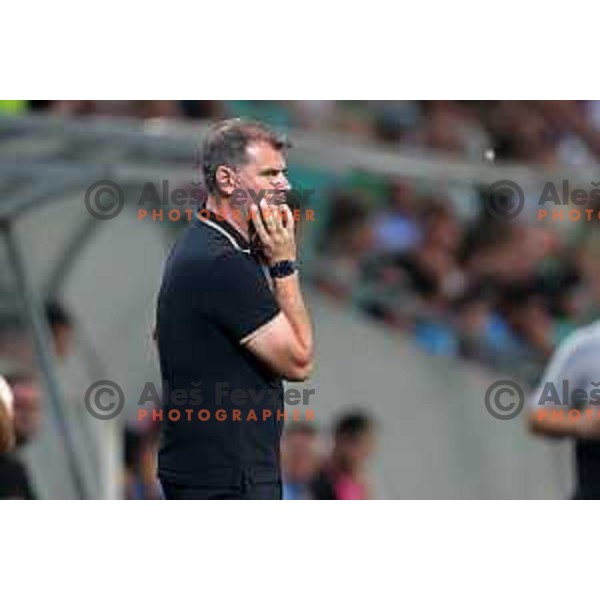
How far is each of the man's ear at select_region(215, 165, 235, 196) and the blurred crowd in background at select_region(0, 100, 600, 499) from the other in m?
3.82

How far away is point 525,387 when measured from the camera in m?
8.48

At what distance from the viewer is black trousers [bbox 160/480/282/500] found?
4.04 metres

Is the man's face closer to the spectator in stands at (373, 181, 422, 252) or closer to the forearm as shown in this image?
the forearm

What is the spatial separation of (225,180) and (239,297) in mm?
270

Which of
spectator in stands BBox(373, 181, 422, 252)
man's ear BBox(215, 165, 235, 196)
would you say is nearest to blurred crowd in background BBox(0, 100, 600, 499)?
spectator in stands BBox(373, 181, 422, 252)

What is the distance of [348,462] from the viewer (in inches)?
309

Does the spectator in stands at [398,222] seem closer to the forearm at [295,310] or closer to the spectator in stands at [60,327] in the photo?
the spectator in stands at [60,327]

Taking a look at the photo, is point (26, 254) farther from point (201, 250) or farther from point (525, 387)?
point (201, 250)

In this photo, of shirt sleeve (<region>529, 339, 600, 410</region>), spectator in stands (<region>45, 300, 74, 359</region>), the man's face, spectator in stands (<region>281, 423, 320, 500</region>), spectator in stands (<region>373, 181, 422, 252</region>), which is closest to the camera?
the man's face

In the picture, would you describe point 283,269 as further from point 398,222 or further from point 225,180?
point 398,222

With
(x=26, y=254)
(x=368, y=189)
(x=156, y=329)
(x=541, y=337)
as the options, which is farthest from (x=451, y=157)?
(x=156, y=329)

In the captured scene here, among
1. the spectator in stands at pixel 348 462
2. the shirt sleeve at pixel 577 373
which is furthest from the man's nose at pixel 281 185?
the spectator in stands at pixel 348 462

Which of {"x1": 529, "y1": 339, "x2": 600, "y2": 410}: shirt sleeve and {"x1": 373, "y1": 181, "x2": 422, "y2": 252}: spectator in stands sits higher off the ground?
{"x1": 373, "y1": 181, "x2": 422, "y2": 252}: spectator in stands

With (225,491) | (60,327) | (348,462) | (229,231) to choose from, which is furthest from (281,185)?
(348,462)
